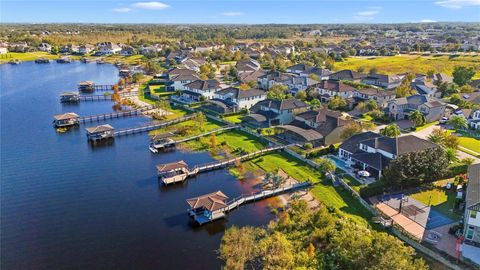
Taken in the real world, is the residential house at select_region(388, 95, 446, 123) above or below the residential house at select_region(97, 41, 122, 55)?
below

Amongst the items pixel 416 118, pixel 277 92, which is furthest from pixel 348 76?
pixel 416 118

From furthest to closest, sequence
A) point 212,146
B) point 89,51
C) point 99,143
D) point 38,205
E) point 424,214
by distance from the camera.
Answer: point 89,51 → point 99,143 → point 212,146 → point 38,205 → point 424,214

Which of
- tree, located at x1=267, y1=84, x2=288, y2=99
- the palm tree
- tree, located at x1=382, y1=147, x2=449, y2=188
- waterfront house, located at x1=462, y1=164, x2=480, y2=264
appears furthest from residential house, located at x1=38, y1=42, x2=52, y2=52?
waterfront house, located at x1=462, y1=164, x2=480, y2=264

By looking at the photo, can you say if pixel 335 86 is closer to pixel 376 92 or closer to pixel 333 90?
pixel 333 90

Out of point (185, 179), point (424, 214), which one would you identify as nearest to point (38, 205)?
point (185, 179)

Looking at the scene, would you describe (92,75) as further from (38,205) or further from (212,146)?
(38,205)

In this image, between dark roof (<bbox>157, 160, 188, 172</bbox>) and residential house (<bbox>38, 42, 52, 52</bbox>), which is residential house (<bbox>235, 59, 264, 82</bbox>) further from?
residential house (<bbox>38, 42, 52, 52</bbox>)

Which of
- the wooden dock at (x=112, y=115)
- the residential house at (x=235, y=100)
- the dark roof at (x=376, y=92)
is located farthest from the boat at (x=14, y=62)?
the dark roof at (x=376, y=92)
